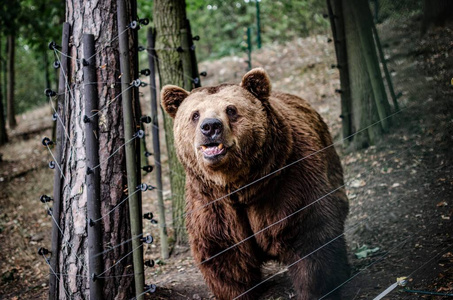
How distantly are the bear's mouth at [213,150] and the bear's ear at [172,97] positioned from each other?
813 mm

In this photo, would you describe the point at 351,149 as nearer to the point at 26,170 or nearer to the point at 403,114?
the point at 403,114

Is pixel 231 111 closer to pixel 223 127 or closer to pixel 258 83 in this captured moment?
pixel 223 127

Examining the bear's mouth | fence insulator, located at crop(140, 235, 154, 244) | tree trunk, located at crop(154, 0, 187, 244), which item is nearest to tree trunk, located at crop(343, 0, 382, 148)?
tree trunk, located at crop(154, 0, 187, 244)

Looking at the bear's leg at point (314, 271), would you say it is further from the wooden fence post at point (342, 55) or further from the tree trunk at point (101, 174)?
the wooden fence post at point (342, 55)

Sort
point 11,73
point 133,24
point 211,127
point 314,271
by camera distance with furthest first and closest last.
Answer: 1. point 11,73
2. point 314,271
3. point 133,24
4. point 211,127

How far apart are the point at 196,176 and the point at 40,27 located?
36.0 ft

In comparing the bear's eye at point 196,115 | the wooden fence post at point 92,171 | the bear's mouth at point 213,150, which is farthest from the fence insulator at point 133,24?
the bear's mouth at point 213,150

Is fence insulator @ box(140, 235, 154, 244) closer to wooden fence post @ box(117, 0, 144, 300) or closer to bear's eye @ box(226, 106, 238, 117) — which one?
wooden fence post @ box(117, 0, 144, 300)

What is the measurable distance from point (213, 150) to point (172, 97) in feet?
2.95

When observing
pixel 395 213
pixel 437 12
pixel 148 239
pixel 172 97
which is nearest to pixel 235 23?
pixel 395 213

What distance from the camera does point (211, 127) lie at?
10.8ft

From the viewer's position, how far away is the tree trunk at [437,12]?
14.7ft

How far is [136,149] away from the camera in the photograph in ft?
12.3

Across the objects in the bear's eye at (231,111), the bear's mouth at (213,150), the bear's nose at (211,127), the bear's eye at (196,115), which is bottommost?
the bear's mouth at (213,150)
